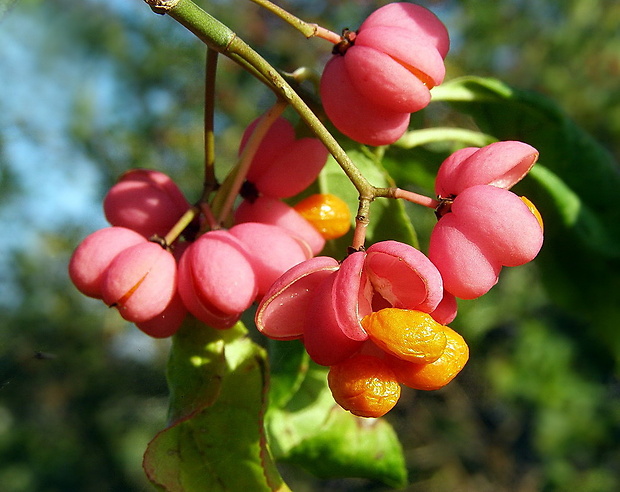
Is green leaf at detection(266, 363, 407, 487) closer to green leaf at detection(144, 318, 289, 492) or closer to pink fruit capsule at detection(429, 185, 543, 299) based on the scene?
green leaf at detection(144, 318, 289, 492)

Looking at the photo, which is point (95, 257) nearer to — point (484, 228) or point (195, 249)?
point (195, 249)

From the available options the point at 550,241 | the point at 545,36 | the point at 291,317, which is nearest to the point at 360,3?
the point at 545,36

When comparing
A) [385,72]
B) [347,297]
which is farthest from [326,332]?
[385,72]

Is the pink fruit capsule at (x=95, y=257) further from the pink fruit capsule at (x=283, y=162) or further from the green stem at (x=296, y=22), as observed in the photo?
the green stem at (x=296, y=22)

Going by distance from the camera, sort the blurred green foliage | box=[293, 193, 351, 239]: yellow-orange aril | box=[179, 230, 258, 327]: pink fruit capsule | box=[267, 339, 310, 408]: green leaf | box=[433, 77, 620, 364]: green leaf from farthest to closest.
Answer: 1. the blurred green foliage
2. box=[433, 77, 620, 364]: green leaf
3. box=[267, 339, 310, 408]: green leaf
4. box=[293, 193, 351, 239]: yellow-orange aril
5. box=[179, 230, 258, 327]: pink fruit capsule

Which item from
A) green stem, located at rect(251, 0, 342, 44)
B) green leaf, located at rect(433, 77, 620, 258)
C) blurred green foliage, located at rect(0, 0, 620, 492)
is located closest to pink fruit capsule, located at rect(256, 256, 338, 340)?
green stem, located at rect(251, 0, 342, 44)

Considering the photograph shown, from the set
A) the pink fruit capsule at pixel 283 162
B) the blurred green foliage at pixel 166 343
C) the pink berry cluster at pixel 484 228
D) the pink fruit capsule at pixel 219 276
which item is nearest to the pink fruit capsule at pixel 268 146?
the pink fruit capsule at pixel 283 162

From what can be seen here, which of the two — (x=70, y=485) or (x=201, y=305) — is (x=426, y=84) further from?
(x=70, y=485)
